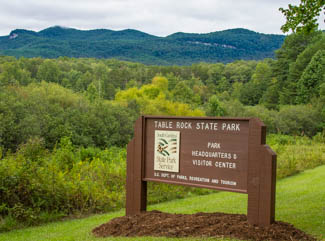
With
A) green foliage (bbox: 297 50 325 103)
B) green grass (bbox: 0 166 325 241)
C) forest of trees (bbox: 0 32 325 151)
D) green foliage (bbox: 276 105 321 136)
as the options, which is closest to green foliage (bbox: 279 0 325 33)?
green grass (bbox: 0 166 325 241)

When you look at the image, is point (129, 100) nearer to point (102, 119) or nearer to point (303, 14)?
point (102, 119)

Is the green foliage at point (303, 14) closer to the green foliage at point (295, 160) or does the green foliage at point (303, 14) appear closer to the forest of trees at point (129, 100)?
the green foliage at point (295, 160)

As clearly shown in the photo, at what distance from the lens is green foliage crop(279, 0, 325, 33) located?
10.8 m

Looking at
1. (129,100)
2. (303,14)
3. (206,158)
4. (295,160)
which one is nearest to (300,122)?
(129,100)

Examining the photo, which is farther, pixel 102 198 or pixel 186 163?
pixel 102 198

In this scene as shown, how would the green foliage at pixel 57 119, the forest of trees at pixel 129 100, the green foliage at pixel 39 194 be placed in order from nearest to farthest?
the green foliage at pixel 39 194 → the green foliage at pixel 57 119 → the forest of trees at pixel 129 100

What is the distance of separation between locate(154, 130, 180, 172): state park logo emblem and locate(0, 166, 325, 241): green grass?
141 cm

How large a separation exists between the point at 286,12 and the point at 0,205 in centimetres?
853

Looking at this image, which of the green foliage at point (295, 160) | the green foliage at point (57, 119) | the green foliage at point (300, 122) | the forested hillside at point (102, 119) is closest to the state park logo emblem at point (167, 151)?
the forested hillside at point (102, 119)

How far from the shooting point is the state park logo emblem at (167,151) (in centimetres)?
694

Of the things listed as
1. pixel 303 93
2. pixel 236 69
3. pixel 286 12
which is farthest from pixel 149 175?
pixel 236 69

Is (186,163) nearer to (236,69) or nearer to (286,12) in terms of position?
(286,12)

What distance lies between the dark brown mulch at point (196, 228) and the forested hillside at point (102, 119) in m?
2.88

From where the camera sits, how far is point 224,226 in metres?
6.11
